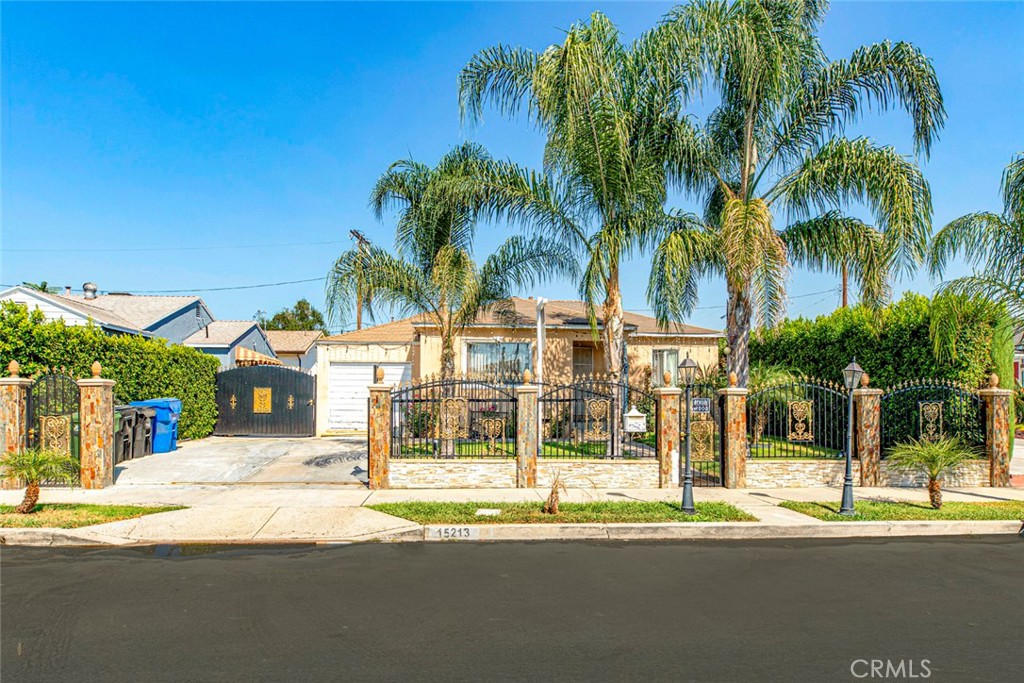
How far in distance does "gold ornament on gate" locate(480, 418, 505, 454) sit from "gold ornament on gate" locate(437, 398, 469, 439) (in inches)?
14.7

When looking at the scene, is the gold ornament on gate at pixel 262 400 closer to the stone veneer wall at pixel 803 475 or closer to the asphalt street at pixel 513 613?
the asphalt street at pixel 513 613

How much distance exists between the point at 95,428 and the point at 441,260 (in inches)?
271

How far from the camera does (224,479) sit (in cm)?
1243

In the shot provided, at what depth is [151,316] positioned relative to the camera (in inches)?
1056

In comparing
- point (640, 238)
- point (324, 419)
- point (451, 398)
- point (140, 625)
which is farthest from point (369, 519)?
point (324, 419)

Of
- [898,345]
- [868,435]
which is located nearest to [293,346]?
[898,345]

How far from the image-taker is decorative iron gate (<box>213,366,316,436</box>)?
64.7 feet

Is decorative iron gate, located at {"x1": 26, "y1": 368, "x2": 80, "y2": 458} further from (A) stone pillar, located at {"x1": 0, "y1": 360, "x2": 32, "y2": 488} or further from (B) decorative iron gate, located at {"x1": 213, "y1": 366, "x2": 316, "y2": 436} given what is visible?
(B) decorative iron gate, located at {"x1": 213, "y1": 366, "x2": 316, "y2": 436}

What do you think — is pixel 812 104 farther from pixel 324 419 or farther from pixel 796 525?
pixel 324 419

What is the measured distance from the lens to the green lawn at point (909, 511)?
9.35 meters

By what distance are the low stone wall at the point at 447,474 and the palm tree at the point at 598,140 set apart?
3208 millimetres

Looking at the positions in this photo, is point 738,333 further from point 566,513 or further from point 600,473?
point 566,513

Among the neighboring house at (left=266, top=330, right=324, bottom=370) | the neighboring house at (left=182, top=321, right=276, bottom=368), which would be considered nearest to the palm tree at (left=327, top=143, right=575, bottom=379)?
the neighboring house at (left=182, top=321, right=276, bottom=368)

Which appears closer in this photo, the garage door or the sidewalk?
the sidewalk
